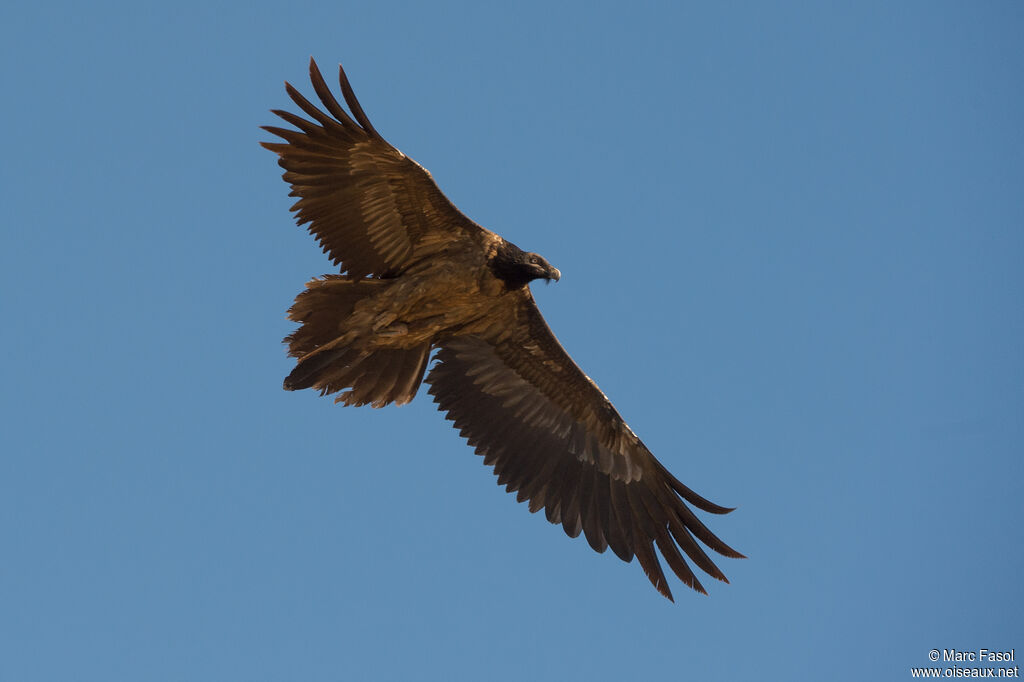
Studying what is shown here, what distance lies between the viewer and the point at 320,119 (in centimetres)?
1115

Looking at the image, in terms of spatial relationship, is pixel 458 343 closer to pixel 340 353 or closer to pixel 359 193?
pixel 340 353

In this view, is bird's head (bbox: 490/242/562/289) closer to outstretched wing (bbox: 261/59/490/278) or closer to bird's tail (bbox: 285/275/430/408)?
outstretched wing (bbox: 261/59/490/278)

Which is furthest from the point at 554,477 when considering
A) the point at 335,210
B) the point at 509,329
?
the point at 335,210

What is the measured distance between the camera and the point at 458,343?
13.0 metres

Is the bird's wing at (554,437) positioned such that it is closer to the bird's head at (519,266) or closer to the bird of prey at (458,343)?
the bird of prey at (458,343)

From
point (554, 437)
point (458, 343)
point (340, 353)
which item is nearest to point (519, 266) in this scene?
point (458, 343)

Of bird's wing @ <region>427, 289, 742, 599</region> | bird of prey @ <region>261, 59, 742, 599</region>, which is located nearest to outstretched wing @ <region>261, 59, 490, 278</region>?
bird of prey @ <region>261, 59, 742, 599</region>

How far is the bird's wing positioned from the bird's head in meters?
0.61

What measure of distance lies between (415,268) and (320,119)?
1.79 m

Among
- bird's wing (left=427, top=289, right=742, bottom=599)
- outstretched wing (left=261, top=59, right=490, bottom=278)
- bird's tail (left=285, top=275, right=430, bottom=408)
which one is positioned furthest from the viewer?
bird's wing (left=427, top=289, right=742, bottom=599)

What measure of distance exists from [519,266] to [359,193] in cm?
172

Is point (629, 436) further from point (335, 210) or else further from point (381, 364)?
point (335, 210)

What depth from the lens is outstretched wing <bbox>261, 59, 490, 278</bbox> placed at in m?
11.2

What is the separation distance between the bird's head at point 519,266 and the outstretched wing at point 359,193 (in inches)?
10.4
